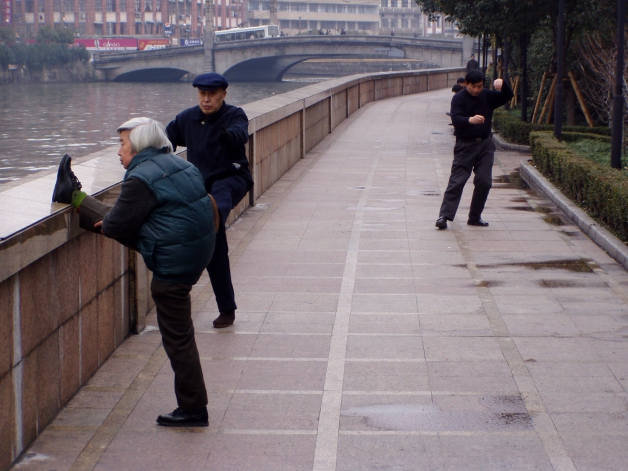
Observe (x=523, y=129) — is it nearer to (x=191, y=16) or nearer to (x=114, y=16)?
(x=114, y=16)

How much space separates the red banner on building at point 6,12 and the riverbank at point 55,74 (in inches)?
610

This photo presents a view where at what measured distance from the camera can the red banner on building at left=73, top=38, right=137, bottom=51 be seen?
10338 centimetres

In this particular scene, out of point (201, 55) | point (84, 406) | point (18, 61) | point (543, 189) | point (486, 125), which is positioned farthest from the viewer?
point (201, 55)

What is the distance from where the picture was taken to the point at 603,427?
4445 millimetres

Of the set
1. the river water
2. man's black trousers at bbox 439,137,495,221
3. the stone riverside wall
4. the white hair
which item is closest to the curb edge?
man's black trousers at bbox 439,137,495,221

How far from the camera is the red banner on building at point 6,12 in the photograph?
3883 inches

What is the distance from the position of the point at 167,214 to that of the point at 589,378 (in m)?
2.44

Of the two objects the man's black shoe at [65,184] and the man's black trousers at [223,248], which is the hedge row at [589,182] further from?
the man's black shoe at [65,184]

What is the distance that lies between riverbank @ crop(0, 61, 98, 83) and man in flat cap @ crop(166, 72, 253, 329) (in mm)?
79047

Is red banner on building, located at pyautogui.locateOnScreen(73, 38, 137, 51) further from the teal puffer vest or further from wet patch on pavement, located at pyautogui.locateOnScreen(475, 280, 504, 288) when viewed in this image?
the teal puffer vest

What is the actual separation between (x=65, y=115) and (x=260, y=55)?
3658 centimetres

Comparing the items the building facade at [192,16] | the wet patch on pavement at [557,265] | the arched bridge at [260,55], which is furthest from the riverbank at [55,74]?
the wet patch on pavement at [557,265]

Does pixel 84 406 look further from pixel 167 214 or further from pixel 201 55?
pixel 201 55

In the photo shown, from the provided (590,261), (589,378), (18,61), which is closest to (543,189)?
(590,261)
